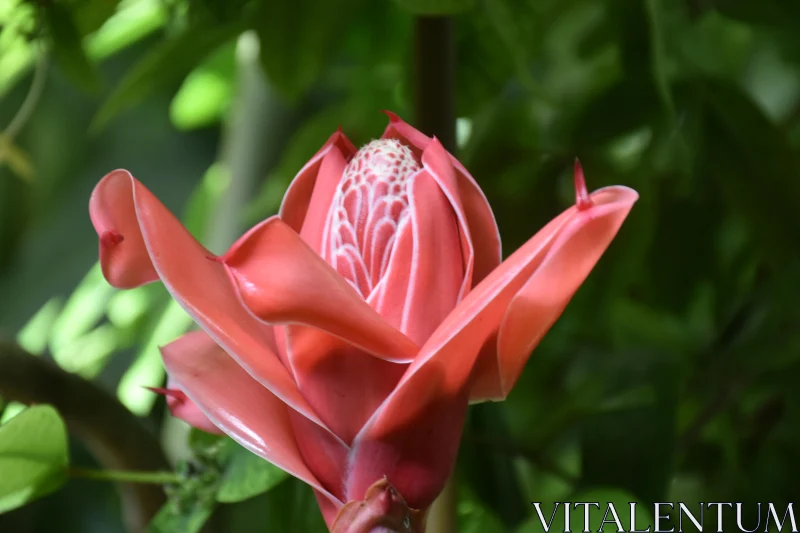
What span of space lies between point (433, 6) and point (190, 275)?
13 cm

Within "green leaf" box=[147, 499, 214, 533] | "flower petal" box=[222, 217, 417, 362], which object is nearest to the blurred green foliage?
"green leaf" box=[147, 499, 214, 533]

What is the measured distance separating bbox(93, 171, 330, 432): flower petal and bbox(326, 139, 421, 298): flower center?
3 cm

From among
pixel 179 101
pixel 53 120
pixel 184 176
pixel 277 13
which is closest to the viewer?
pixel 277 13

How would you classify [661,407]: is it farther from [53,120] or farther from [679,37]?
[53,120]

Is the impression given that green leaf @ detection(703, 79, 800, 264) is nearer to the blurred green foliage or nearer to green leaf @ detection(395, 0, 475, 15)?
the blurred green foliage

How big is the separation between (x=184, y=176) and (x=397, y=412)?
974 mm

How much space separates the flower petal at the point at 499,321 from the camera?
147 mm

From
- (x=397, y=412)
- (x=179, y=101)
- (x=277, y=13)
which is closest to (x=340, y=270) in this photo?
(x=397, y=412)

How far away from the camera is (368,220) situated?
0.57 ft

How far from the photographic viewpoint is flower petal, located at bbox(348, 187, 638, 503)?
0.48ft

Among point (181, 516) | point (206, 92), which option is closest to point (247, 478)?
point (181, 516)

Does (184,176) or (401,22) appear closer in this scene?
(401,22)

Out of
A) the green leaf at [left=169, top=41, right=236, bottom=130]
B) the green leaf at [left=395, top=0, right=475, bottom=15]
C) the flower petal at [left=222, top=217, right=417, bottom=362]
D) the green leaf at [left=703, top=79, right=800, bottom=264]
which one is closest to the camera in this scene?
the flower petal at [left=222, top=217, right=417, bottom=362]

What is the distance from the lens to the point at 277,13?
1.01 feet
